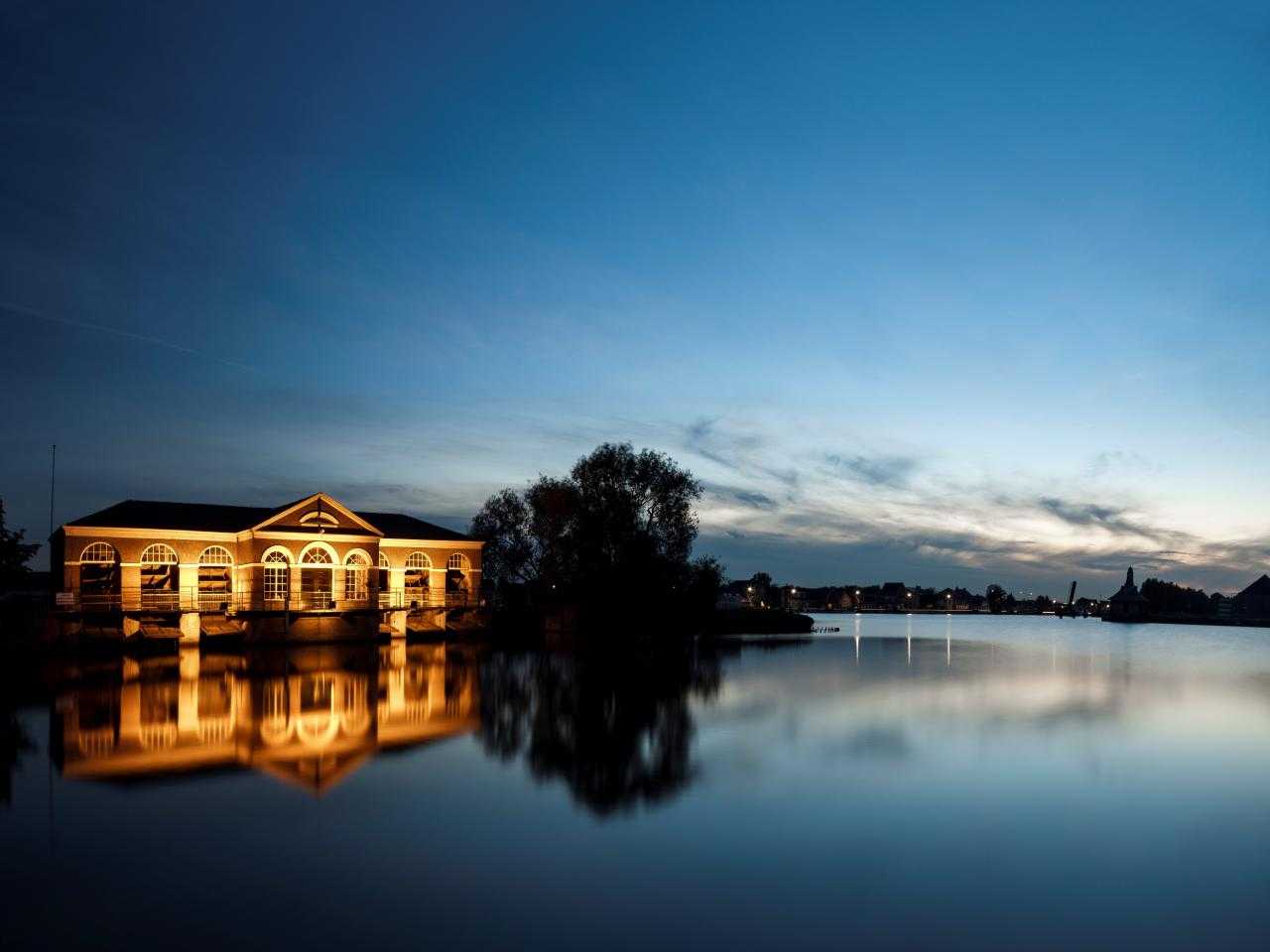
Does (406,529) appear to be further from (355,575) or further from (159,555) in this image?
(159,555)

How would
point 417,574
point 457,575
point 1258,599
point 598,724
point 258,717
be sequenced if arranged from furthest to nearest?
1. point 1258,599
2. point 457,575
3. point 417,574
4. point 598,724
5. point 258,717

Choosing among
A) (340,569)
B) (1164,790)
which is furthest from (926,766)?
(340,569)

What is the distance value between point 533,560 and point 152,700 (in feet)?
158

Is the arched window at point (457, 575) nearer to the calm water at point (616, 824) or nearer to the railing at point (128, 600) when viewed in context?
the railing at point (128, 600)

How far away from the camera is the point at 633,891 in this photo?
10.5 m

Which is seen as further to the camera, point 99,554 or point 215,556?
point 215,556

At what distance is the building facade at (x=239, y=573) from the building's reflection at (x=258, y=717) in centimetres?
821

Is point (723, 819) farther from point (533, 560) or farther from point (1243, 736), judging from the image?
point (533, 560)

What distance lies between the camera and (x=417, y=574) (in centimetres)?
5656

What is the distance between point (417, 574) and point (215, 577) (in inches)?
479

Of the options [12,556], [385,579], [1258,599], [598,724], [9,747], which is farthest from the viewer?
[1258,599]

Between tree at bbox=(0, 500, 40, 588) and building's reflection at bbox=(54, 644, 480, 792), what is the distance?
32.8 ft

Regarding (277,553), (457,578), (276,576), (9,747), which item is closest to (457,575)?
(457,578)

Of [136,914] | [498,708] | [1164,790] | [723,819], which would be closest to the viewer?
[136,914]
